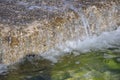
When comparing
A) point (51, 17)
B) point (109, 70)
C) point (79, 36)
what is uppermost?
point (51, 17)

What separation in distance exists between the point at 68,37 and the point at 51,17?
1.77ft

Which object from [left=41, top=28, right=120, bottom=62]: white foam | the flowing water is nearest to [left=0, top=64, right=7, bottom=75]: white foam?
the flowing water

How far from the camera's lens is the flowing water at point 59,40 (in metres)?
5.93

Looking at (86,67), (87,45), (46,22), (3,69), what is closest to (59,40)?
(46,22)

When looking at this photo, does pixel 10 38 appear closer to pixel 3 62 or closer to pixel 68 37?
pixel 3 62

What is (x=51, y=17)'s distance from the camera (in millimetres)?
6473

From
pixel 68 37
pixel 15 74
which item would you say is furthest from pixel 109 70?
pixel 15 74

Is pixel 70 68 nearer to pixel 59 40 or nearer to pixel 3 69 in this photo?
pixel 59 40

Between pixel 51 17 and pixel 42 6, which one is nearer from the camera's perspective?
pixel 51 17

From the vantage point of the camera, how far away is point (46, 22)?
6324mm

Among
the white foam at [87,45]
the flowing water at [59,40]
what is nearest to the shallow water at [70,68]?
the flowing water at [59,40]

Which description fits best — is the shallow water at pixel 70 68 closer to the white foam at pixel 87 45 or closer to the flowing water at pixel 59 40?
the flowing water at pixel 59 40

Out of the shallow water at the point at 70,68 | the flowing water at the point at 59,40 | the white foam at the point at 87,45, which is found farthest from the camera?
the white foam at the point at 87,45

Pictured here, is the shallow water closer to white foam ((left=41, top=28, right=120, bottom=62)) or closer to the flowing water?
the flowing water
